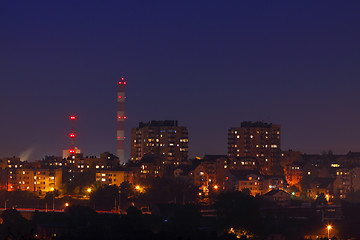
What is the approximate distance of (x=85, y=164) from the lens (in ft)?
417

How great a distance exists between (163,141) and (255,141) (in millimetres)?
14661

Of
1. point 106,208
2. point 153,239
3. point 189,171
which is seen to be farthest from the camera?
point 189,171

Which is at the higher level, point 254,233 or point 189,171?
point 189,171

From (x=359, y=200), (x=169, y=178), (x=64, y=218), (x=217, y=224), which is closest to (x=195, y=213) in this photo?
(x=217, y=224)

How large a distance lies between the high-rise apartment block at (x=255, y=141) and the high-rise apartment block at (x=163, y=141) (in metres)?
7.66

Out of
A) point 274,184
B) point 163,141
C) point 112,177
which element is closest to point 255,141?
point 163,141

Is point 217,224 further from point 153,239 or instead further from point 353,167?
point 353,167

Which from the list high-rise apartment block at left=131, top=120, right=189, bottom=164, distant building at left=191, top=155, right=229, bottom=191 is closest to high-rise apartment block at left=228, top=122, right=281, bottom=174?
high-rise apartment block at left=131, top=120, right=189, bottom=164

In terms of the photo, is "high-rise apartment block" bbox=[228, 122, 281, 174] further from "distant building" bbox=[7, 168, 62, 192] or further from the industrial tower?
"distant building" bbox=[7, 168, 62, 192]

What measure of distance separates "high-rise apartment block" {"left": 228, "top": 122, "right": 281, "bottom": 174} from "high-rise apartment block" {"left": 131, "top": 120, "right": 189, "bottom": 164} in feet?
25.1

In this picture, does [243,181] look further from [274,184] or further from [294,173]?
[294,173]

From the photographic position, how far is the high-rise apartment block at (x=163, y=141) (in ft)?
474

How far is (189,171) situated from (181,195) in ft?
51.8

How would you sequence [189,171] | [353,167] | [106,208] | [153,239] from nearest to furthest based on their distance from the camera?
[153,239] → [106,208] → [189,171] → [353,167]
